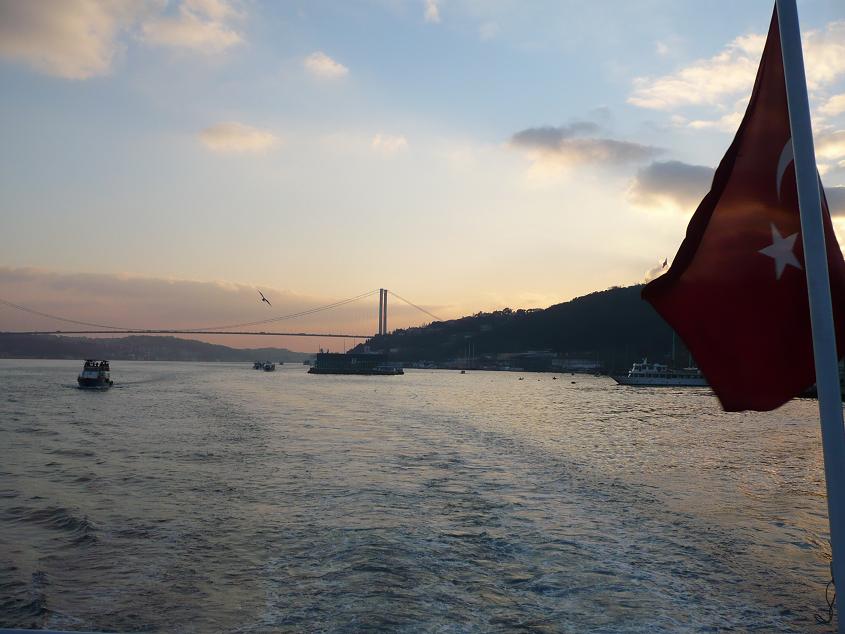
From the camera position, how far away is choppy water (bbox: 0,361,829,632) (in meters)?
6.40

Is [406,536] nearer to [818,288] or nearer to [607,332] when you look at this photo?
[818,288]

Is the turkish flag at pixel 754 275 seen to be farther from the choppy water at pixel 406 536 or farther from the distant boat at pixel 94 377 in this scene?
the distant boat at pixel 94 377

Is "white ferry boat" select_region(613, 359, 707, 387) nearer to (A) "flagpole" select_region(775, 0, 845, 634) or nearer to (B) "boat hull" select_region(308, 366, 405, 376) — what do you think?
(B) "boat hull" select_region(308, 366, 405, 376)

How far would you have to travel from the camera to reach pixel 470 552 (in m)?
8.52

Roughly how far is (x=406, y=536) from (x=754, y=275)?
6973 millimetres

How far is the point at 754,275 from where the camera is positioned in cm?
349

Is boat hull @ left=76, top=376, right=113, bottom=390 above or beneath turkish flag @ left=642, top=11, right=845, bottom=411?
beneath

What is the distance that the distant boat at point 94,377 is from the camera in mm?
55375

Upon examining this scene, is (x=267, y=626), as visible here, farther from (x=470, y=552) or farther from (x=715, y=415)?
(x=715, y=415)

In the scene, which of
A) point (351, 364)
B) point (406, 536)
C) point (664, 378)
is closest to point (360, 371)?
point (351, 364)

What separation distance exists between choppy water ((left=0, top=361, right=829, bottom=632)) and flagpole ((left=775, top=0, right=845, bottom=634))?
11.7 feet

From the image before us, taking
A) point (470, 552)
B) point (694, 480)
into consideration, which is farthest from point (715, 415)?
point (470, 552)

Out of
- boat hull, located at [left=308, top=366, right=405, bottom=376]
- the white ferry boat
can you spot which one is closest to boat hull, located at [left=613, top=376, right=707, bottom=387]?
the white ferry boat

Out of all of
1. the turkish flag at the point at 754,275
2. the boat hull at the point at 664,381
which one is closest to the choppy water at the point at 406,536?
the turkish flag at the point at 754,275
